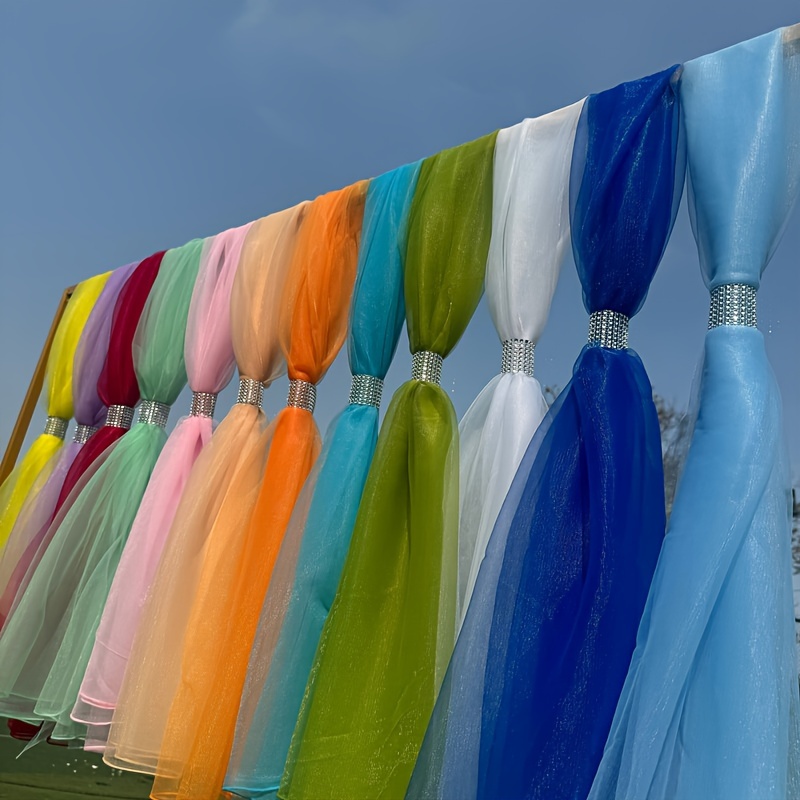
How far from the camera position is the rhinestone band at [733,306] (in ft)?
3.43

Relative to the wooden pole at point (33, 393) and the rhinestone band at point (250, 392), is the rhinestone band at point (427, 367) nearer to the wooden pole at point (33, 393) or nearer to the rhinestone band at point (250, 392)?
the rhinestone band at point (250, 392)

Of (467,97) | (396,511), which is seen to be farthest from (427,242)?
(467,97)

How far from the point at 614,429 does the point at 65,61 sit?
255 centimetres

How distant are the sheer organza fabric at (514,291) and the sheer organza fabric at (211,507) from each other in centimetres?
44

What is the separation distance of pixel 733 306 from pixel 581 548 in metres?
0.36

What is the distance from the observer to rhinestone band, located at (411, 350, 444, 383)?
4.33ft

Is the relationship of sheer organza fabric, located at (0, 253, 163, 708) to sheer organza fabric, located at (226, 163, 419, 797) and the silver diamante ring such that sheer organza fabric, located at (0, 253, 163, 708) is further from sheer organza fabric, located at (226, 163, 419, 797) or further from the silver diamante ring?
sheer organza fabric, located at (226, 163, 419, 797)

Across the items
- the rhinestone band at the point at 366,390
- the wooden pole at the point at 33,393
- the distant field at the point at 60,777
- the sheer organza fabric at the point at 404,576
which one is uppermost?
the wooden pole at the point at 33,393

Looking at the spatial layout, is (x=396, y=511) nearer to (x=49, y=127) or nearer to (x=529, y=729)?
(x=529, y=729)

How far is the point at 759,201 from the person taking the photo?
1073 millimetres

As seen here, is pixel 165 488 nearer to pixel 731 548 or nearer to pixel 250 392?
pixel 250 392

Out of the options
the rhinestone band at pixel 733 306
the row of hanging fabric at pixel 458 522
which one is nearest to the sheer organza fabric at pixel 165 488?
the row of hanging fabric at pixel 458 522

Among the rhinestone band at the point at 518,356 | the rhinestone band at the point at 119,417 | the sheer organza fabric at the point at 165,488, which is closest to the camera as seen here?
the rhinestone band at the point at 518,356

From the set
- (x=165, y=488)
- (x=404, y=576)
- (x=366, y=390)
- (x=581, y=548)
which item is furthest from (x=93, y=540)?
(x=581, y=548)
